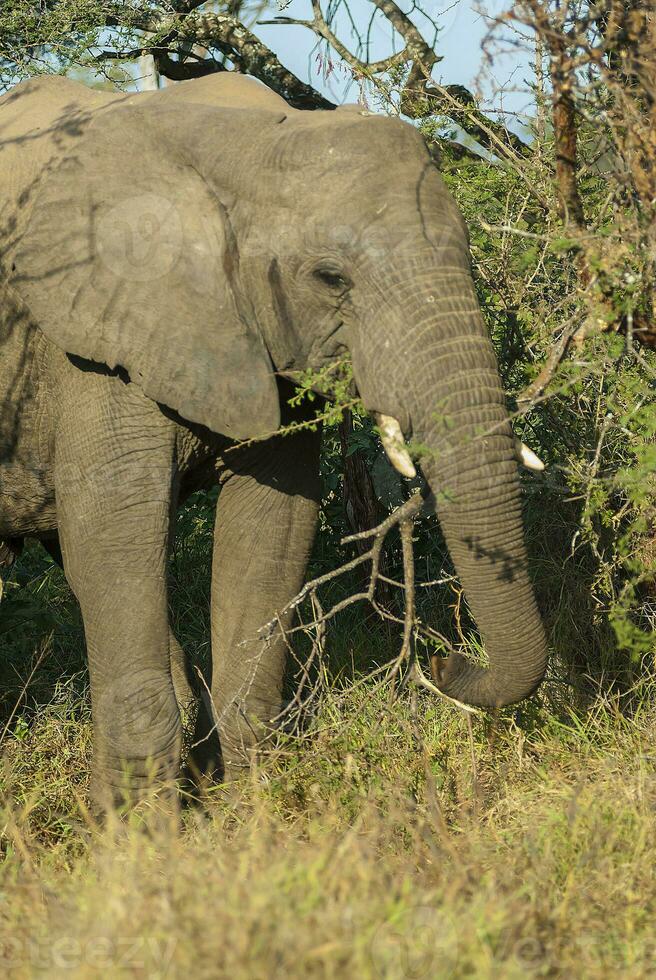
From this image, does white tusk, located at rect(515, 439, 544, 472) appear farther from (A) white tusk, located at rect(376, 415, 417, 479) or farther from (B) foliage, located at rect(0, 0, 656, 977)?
(A) white tusk, located at rect(376, 415, 417, 479)

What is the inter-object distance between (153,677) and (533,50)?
2.47 m

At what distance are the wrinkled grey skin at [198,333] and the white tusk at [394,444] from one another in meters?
0.06

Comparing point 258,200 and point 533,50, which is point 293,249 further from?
point 533,50

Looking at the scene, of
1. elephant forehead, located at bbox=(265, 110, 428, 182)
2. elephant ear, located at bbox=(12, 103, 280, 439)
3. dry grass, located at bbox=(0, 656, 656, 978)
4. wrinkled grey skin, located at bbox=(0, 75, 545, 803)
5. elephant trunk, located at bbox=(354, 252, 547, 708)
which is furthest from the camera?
elephant ear, located at bbox=(12, 103, 280, 439)

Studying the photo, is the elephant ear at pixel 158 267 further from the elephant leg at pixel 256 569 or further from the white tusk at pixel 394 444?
the elephant leg at pixel 256 569

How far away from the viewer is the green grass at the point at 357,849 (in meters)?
2.61

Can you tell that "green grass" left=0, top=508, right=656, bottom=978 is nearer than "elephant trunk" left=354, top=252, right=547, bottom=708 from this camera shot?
Yes

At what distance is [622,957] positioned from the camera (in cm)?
312

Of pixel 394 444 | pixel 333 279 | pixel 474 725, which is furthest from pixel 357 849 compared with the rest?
pixel 474 725

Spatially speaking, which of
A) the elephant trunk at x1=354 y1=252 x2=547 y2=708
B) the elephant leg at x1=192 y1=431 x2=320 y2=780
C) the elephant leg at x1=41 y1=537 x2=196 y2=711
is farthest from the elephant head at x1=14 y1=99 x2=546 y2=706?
the elephant leg at x1=41 y1=537 x2=196 y2=711

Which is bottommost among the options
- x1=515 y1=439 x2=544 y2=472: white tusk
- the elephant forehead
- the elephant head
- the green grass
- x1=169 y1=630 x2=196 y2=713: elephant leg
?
x1=169 y1=630 x2=196 y2=713: elephant leg

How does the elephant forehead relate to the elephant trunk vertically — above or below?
above

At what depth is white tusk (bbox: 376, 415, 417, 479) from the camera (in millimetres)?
4012

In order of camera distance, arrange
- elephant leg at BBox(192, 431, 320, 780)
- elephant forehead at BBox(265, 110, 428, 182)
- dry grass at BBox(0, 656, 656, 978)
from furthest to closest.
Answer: elephant leg at BBox(192, 431, 320, 780) → elephant forehead at BBox(265, 110, 428, 182) → dry grass at BBox(0, 656, 656, 978)
